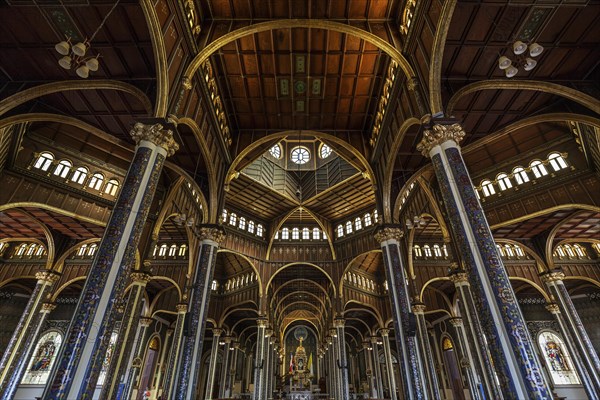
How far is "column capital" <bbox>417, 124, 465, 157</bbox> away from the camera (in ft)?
30.6

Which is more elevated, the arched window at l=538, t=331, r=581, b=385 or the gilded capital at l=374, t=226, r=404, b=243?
the gilded capital at l=374, t=226, r=404, b=243

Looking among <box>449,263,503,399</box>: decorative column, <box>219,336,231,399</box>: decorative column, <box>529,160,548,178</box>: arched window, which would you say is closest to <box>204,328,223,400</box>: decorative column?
<box>219,336,231,399</box>: decorative column

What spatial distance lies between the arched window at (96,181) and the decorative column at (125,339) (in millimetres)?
5582

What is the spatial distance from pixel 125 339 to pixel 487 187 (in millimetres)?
22506

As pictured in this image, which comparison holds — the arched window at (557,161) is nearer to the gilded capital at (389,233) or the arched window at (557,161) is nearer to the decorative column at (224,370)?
the gilded capital at (389,233)

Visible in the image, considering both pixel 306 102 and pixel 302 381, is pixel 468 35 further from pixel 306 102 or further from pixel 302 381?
pixel 302 381

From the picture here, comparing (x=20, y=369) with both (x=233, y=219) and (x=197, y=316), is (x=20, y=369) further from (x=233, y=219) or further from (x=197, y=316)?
(x=233, y=219)

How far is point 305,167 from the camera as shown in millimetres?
27438

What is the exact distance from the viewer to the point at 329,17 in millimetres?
13148

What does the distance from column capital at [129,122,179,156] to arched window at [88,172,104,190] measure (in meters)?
10.4

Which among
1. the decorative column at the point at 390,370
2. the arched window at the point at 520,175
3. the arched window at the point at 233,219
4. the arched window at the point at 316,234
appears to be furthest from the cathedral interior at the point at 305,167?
the arched window at the point at 316,234

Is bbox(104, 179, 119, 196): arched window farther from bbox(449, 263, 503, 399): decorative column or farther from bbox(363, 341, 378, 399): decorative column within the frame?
bbox(363, 341, 378, 399): decorative column

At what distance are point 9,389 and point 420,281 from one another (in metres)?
27.6

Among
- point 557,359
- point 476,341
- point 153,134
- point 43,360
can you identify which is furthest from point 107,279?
point 557,359
